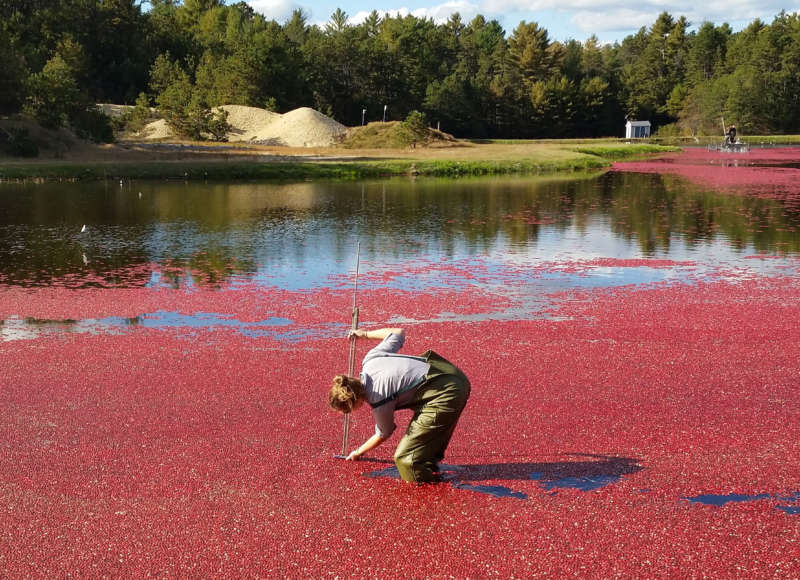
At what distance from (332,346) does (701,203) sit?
2980cm

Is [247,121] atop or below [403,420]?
atop

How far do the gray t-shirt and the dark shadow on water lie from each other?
1.03m

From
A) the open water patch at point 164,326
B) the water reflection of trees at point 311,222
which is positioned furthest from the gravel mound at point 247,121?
the open water patch at point 164,326

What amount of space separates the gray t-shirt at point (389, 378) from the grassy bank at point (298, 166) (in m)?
47.5

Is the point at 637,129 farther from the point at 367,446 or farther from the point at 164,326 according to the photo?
the point at 367,446

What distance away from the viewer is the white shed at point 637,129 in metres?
120

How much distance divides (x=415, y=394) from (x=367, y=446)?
36.6 inches

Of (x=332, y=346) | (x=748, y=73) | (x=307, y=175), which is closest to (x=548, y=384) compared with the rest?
(x=332, y=346)

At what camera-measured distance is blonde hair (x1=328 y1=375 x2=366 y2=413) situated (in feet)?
24.6

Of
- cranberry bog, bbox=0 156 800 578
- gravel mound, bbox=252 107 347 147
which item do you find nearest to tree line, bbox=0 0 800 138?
gravel mound, bbox=252 107 347 147

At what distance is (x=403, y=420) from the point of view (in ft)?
33.9

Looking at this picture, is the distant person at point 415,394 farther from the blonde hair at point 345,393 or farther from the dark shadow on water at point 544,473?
the dark shadow on water at point 544,473

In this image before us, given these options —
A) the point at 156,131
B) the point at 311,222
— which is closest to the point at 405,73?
the point at 156,131

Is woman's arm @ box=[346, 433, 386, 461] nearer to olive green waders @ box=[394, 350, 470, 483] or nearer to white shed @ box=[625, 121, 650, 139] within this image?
olive green waders @ box=[394, 350, 470, 483]
